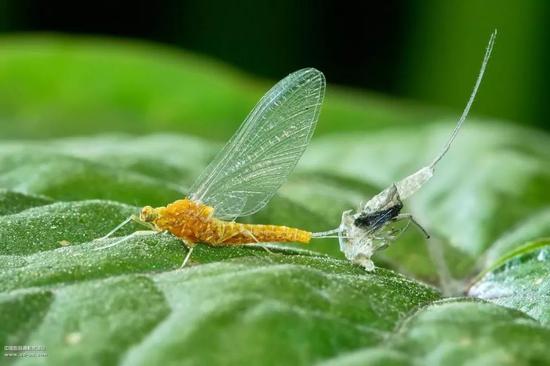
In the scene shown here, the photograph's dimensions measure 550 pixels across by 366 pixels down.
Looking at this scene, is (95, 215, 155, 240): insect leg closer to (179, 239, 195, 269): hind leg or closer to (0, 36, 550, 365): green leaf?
(0, 36, 550, 365): green leaf

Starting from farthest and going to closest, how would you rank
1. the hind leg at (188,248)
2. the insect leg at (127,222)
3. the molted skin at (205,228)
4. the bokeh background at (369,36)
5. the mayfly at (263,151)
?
the bokeh background at (369,36) < the mayfly at (263,151) < the molted skin at (205,228) < the insect leg at (127,222) < the hind leg at (188,248)

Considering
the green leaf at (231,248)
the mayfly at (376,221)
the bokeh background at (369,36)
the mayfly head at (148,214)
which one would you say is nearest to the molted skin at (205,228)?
the mayfly head at (148,214)

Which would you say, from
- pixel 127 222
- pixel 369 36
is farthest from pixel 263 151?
pixel 369 36

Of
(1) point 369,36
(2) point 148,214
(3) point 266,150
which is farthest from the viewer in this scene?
(1) point 369,36

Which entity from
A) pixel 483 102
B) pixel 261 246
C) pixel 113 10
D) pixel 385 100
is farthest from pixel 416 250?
pixel 113 10

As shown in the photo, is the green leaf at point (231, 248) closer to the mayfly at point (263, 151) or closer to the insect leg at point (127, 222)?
the insect leg at point (127, 222)

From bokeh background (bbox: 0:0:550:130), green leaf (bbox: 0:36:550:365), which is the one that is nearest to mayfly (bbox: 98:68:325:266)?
green leaf (bbox: 0:36:550:365)

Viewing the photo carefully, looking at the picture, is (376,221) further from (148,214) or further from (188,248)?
(148,214)
